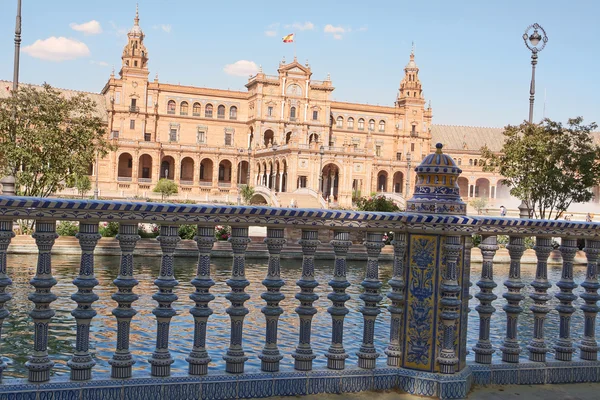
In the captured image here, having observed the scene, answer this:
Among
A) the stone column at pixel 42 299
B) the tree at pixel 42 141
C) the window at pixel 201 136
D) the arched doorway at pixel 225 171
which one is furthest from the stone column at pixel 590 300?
the window at pixel 201 136

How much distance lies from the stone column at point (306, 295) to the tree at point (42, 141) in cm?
2233

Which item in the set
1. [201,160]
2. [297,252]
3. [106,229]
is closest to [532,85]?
[297,252]

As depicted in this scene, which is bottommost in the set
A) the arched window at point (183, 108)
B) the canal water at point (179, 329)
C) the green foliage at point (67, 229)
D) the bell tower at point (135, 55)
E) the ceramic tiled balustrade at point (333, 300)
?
the canal water at point (179, 329)

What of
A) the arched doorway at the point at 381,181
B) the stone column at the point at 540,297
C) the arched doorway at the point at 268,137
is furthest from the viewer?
the arched doorway at the point at 381,181

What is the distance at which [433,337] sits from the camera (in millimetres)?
4844

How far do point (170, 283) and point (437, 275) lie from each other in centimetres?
187

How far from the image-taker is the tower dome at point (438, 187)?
191 inches

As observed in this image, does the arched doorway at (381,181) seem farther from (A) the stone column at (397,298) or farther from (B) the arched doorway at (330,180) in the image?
(A) the stone column at (397,298)

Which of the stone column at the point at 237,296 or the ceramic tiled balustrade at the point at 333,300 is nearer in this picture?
the ceramic tiled balustrade at the point at 333,300

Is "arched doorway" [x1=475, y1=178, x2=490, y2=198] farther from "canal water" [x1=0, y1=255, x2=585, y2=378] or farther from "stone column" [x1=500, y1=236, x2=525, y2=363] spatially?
"stone column" [x1=500, y1=236, x2=525, y2=363]

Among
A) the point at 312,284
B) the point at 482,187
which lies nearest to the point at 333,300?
the point at 312,284

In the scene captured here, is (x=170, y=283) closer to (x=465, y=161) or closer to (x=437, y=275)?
(x=437, y=275)

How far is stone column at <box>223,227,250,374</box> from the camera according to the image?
14.6 ft

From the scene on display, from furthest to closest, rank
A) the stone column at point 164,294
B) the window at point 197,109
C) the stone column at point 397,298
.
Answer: the window at point 197,109 < the stone column at point 397,298 < the stone column at point 164,294
